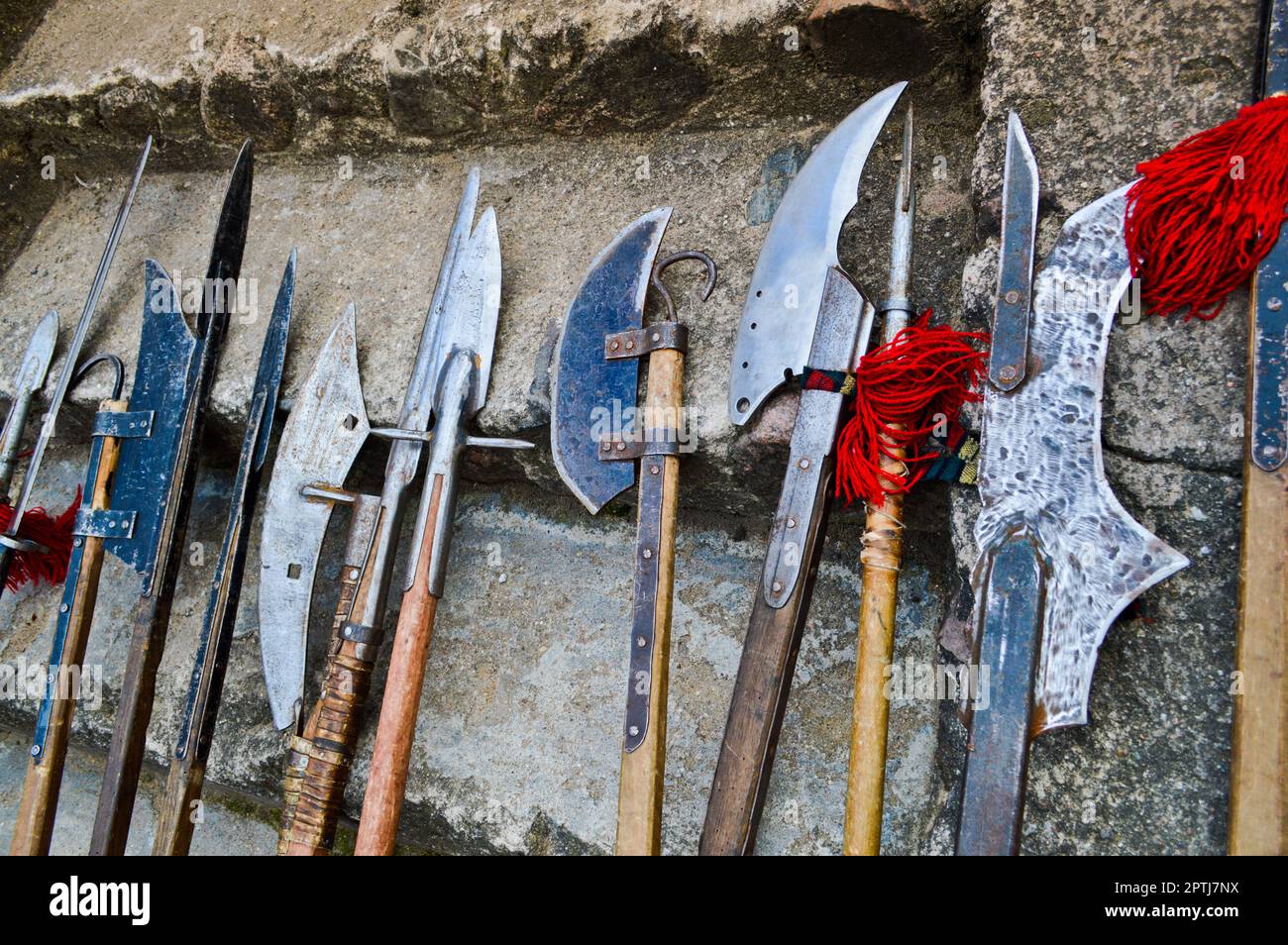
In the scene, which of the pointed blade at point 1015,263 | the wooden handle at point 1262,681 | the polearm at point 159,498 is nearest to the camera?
the wooden handle at point 1262,681

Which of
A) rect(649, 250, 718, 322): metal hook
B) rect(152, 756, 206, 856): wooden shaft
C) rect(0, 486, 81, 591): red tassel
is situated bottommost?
rect(152, 756, 206, 856): wooden shaft

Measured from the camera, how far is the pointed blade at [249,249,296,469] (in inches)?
82.7

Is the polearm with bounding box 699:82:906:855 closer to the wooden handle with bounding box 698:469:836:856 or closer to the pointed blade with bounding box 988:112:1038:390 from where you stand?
the wooden handle with bounding box 698:469:836:856

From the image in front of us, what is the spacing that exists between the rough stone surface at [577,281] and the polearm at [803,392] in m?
0.12

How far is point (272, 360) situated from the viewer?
2.16 metres

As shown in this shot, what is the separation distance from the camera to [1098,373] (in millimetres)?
1361

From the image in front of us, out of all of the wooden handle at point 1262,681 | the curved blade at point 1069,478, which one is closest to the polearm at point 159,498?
the curved blade at point 1069,478

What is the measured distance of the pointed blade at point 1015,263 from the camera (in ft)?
4.59

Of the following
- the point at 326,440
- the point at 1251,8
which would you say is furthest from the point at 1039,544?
the point at 326,440

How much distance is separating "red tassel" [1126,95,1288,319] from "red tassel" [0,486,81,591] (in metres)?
2.35

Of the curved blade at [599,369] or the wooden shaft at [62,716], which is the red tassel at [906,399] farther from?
the wooden shaft at [62,716]

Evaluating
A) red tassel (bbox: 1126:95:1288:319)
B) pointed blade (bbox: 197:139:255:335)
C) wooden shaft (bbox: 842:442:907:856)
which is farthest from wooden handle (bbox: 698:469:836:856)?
pointed blade (bbox: 197:139:255:335)

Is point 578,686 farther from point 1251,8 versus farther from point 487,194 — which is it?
point 1251,8
